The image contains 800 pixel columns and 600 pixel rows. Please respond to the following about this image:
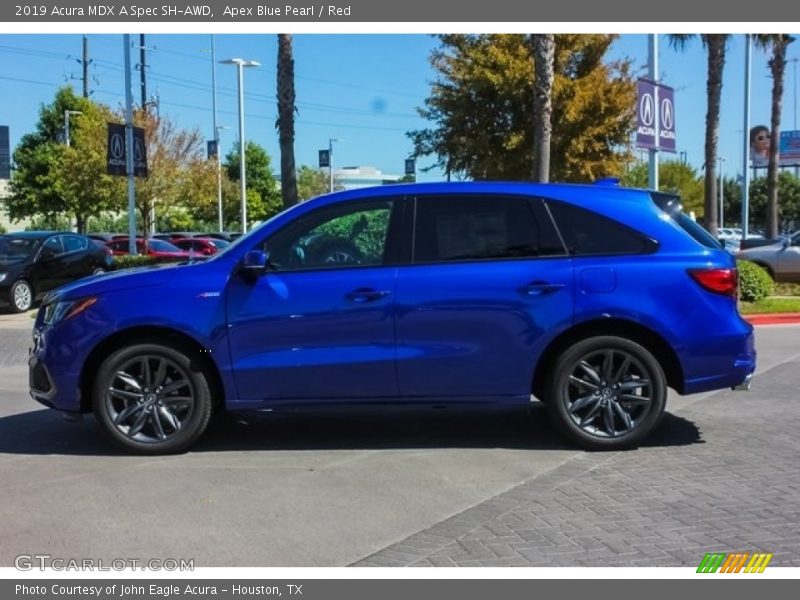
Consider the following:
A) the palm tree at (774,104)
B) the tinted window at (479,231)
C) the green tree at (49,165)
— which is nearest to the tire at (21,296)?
the tinted window at (479,231)

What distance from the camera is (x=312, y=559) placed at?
4199 mm

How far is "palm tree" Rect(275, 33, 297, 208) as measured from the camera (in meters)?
17.4

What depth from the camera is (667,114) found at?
Answer: 13070 mm

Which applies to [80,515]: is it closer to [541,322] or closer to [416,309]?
[416,309]

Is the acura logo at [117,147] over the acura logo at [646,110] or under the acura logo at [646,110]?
over

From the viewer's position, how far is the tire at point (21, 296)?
1552 cm

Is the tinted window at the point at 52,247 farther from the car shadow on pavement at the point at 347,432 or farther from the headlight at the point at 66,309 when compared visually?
the headlight at the point at 66,309

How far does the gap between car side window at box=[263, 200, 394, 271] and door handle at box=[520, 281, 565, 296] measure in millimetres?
1024

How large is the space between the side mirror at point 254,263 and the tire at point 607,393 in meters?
2.16

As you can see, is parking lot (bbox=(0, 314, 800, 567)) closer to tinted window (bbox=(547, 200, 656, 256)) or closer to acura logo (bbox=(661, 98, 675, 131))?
tinted window (bbox=(547, 200, 656, 256))

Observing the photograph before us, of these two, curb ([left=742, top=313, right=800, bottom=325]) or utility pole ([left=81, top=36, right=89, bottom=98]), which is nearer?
curb ([left=742, top=313, right=800, bottom=325])

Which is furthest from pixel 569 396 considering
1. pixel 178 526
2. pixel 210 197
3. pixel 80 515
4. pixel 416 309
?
pixel 210 197

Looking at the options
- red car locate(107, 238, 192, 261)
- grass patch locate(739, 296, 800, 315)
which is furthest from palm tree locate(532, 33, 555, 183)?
red car locate(107, 238, 192, 261)

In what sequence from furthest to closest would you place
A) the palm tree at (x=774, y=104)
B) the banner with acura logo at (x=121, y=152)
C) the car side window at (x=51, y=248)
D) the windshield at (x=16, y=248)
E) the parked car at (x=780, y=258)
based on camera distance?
the palm tree at (x=774, y=104) < the banner with acura logo at (x=121, y=152) < the parked car at (x=780, y=258) < the car side window at (x=51, y=248) < the windshield at (x=16, y=248)
